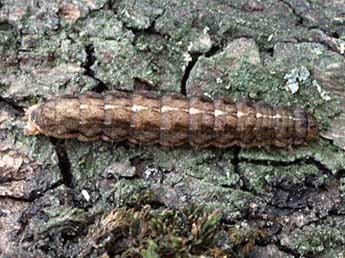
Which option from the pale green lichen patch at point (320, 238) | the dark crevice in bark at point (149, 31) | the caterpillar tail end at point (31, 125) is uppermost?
the dark crevice in bark at point (149, 31)

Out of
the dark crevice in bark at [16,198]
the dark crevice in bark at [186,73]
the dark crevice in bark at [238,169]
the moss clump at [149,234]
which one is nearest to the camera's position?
the moss clump at [149,234]

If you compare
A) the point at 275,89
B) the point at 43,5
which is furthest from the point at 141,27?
the point at 275,89

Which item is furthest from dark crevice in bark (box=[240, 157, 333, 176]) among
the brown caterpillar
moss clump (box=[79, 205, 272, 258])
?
moss clump (box=[79, 205, 272, 258])

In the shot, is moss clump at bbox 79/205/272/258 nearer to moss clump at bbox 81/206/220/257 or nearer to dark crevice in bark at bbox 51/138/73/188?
moss clump at bbox 81/206/220/257

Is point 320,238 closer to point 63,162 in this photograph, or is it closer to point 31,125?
point 63,162

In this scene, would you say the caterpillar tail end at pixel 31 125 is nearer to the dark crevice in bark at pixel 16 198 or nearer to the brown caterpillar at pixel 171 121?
the brown caterpillar at pixel 171 121

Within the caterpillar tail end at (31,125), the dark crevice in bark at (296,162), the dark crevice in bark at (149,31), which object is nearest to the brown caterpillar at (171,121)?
the caterpillar tail end at (31,125)
